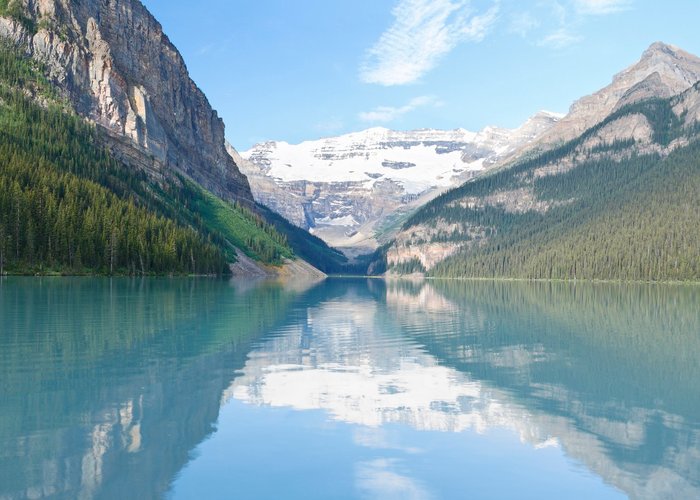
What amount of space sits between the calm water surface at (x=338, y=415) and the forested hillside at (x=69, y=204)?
3273 inches

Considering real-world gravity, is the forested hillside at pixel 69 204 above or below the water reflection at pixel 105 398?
above

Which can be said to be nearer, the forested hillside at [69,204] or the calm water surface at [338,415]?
the calm water surface at [338,415]

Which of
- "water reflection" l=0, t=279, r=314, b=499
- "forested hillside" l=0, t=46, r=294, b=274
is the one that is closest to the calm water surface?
"water reflection" l=0, t=279, r=314, b=499

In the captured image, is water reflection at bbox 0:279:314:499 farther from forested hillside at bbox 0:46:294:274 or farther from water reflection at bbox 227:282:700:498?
forested hillside at bbox 0:46:294:274

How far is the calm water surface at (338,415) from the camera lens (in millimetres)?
14672

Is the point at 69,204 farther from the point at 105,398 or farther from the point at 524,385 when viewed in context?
the point at 524,385

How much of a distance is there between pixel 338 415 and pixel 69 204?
116775mm

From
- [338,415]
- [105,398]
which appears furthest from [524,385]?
[105,398]

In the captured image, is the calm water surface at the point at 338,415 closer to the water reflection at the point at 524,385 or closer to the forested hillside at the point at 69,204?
the water reflection at the point at 524,385

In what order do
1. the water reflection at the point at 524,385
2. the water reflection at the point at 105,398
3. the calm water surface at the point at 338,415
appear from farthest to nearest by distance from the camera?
1. the water reflection at the point at 524,385
2. the calm water surface at the point at 338,415
3. the water reflection at the point at 105,398

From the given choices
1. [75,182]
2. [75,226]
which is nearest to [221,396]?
[75,226]

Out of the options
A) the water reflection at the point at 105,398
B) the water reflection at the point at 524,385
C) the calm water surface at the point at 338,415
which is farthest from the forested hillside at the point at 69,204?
the water reflection at the point at 524,385

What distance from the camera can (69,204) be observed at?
123 meters

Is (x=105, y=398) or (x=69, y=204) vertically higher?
(x=69, y=204)
